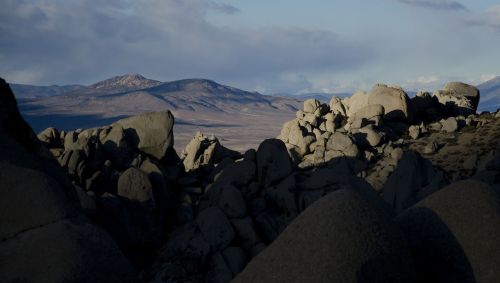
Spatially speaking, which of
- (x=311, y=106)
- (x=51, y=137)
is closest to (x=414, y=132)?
(x=311, y=106)

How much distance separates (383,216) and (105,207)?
2202 centimetres

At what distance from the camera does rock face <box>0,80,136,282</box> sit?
12039 mm

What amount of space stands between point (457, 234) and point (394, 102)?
1972 inches

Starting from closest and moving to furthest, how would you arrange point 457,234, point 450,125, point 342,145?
1. point 457,234
2. point 342,145
3. point 450,125

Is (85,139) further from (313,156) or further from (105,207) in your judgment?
(313,156)

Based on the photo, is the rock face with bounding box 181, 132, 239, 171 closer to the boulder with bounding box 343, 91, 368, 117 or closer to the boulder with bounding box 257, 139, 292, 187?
the boulder with bounding box 257, 139, 292, 187

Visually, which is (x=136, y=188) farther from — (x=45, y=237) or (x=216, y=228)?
(x=45, y=237)

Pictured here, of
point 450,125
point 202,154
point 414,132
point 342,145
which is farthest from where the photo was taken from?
point 450,125

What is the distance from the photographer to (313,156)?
49812mm

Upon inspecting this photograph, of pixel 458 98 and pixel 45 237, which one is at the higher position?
pixel 458 98

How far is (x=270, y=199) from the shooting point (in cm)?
3275

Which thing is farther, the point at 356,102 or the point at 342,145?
the point at 356,102

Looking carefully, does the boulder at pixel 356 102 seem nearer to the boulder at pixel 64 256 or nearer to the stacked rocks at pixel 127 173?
the stacked rocks at pixel 127 173

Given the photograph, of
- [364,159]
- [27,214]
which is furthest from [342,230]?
[364,159]
